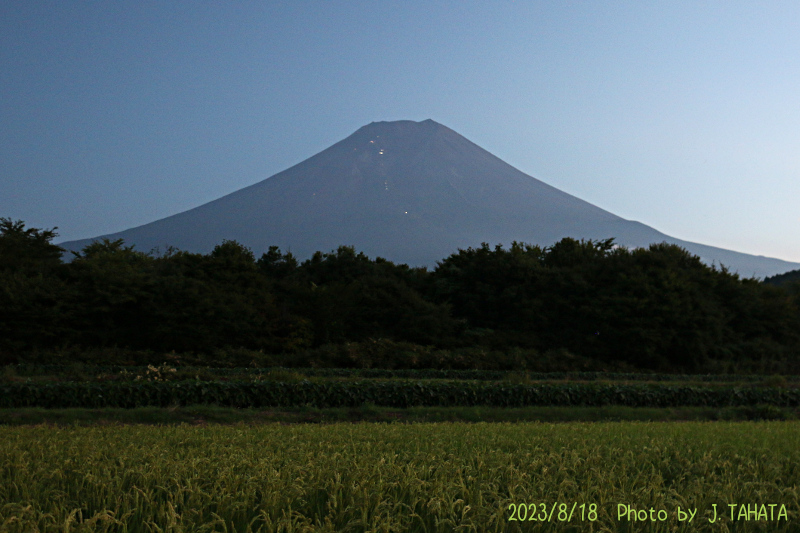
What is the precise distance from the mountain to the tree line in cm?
9475

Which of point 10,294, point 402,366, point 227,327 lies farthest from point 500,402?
point 10,294

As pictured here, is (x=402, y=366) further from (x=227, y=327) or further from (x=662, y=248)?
(x=662, y=248)

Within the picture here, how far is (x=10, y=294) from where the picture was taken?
29516 millimetres

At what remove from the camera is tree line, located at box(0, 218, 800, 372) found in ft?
105

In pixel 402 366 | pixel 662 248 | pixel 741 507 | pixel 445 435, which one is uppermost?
pixel 662 248

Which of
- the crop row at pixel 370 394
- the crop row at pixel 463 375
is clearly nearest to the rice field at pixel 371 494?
the crop row at pixel 370 394

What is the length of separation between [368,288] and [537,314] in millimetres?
12826

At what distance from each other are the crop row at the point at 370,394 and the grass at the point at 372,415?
128 centimetres

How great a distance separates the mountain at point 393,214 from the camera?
146625mm

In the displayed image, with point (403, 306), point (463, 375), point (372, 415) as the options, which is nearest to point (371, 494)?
point (372, 415)

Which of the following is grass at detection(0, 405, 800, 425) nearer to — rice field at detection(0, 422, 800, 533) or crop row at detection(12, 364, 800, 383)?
crop row at detection(12, 364, 800, 383)

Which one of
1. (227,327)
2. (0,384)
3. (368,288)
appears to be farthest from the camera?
(368,288)

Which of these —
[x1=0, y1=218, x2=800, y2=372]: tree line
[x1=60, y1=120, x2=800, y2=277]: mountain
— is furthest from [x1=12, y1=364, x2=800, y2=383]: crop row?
[x1=60, y1=120, x2=800, y2=277]: mountain

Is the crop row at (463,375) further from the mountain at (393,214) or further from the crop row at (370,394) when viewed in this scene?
the mountain at (393,214)
